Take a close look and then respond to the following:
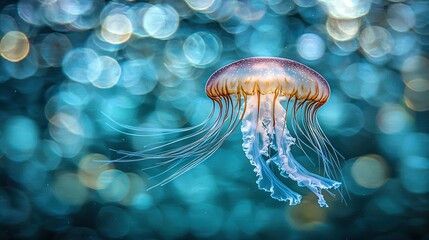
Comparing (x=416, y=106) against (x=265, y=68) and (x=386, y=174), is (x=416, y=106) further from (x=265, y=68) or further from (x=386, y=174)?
(x=265, y=68)

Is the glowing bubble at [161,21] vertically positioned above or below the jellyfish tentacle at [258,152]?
below

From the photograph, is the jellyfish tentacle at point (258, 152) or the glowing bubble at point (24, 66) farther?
the glowing bubble at point (24, 66)

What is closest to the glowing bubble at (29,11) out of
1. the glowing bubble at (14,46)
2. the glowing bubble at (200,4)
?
the glowing bubble at (14,46)

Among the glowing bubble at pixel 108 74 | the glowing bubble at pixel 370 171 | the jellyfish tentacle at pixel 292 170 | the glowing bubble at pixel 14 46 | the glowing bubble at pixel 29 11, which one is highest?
the jellyfish tentacle at pixel 292 170

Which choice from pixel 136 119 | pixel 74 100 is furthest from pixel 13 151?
pixel 136 119

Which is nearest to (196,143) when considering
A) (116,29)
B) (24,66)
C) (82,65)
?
(116,29)

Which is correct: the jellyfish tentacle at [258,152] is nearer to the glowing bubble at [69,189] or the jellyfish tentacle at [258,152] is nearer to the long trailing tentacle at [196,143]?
the long trailing tentacle at [196,143]

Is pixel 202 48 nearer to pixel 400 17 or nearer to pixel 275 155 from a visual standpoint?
pixel 400 17
